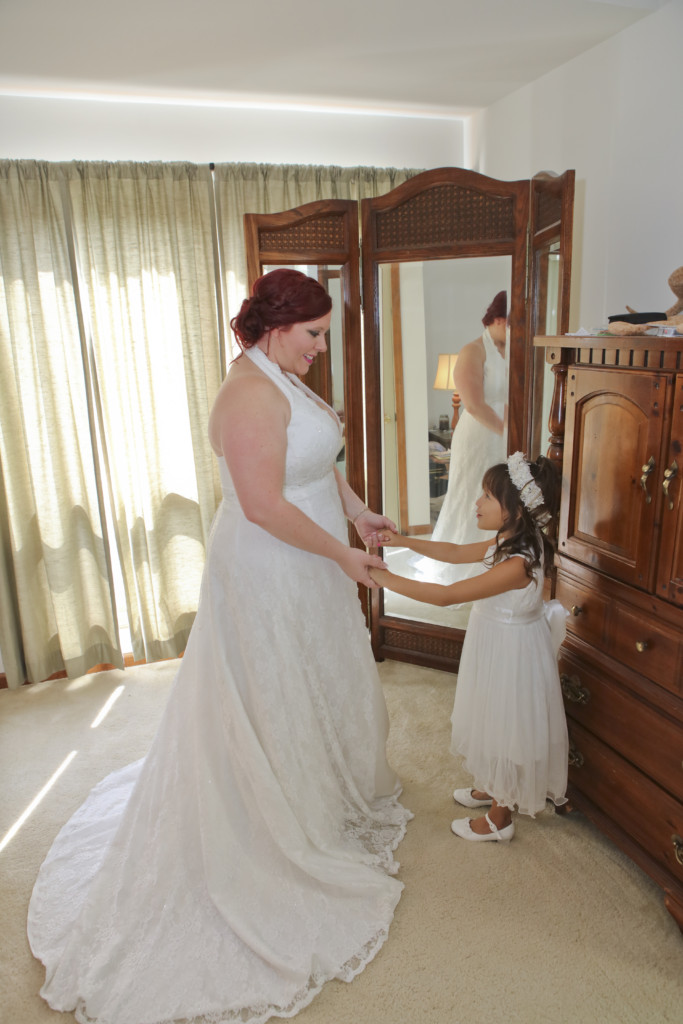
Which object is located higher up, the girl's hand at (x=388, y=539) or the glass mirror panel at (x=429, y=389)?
the glass mirror panel at (x=429, y=389)

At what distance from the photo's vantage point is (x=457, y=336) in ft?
9.15

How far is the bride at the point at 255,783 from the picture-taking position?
165cm

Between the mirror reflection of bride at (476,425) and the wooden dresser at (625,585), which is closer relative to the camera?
the wooden dresser at (625,585)

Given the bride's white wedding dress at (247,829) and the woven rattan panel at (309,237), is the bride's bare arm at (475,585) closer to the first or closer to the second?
the bride's white wedding dress at (247,829)

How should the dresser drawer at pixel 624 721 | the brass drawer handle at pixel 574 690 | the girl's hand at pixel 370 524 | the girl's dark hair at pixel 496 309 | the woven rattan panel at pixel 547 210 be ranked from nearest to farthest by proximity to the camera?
1. the dresser drawer at pixel 624 721
2. the brass drawer handle at pixel 574 690
3. the girl's hand at pixel 370 524
4. the woven rattan panel at pixel 547 210
5. the girl's dark hair at pixel 496 309

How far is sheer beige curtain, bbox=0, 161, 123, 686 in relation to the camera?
2826mm

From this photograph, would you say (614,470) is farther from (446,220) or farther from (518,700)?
(446,220)

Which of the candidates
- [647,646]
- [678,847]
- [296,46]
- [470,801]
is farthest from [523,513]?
[296,46]

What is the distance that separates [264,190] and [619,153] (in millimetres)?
1432

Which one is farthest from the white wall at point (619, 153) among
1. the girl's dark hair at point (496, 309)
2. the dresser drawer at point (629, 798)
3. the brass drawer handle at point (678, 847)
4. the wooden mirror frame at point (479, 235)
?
the brass drawer handle at point (678, 847)

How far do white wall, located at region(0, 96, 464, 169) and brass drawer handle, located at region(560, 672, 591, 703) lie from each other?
2.48 metres

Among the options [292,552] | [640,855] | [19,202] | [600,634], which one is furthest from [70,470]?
[640,855]

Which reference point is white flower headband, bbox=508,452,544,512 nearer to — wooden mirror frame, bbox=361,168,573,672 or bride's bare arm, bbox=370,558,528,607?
bride's bare arm, bbox=370,558,528,607

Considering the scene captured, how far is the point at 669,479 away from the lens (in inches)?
63.4
